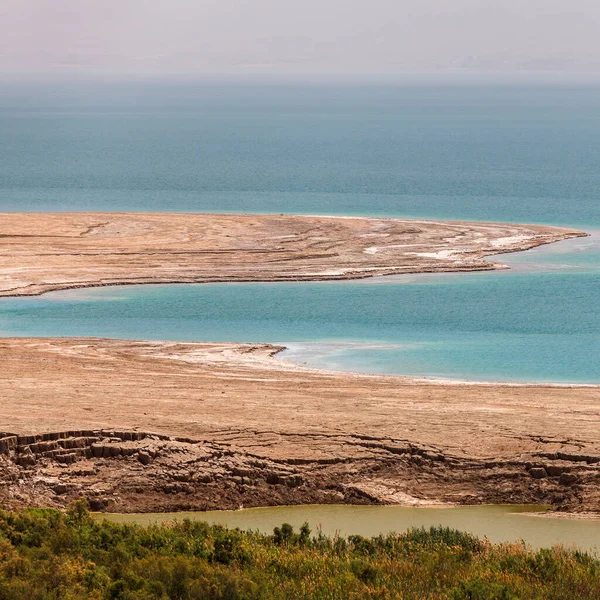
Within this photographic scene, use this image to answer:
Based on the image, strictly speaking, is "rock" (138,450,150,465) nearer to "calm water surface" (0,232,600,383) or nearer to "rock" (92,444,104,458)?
"rock" (92,444,104,458)

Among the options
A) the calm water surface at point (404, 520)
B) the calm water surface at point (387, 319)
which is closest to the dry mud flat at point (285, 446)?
the calm water surface at point (404, 520)

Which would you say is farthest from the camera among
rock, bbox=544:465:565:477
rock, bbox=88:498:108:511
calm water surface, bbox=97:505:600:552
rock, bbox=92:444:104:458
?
rock, bbox=92:444:104:458

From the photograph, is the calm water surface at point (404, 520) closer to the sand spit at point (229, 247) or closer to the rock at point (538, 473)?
the rock at point (538, 473)

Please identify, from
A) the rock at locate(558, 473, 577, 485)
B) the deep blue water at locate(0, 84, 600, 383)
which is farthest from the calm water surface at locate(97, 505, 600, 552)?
the deep blue water at locate(0, 84, 600, 383)

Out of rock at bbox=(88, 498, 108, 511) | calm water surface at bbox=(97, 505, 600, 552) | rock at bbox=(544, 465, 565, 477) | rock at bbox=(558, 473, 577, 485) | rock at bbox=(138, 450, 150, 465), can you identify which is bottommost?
calm water surface at bbox=(97, 505, 600, 552)

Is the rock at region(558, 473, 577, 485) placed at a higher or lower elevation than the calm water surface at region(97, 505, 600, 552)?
higher
